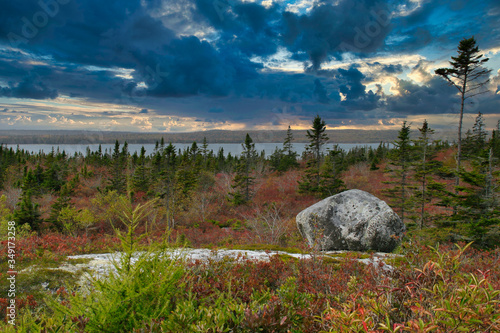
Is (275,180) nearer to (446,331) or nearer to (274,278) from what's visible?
(274,278)

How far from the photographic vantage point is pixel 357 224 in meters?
12.9

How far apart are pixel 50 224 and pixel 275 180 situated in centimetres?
3532

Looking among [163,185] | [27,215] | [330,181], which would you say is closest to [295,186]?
[330,181]

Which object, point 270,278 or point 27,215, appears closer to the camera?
point 270,278

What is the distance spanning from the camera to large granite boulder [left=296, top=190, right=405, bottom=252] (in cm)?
1257

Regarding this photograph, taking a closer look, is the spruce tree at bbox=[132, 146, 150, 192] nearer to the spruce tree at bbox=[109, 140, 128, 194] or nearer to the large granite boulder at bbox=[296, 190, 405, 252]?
the spruce tree at bbox=[109, 140, 128, 194]

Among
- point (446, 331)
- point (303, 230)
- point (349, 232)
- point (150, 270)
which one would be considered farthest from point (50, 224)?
point (446, 331)

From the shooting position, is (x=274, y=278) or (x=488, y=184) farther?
(x=488, y=184)

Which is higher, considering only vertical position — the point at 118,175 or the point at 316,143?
the point at 316,143

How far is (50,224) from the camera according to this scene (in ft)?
89.1

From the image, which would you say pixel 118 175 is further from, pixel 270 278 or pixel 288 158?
pixel 270 278

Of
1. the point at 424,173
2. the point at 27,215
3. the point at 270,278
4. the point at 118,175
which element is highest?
the point at 424,173

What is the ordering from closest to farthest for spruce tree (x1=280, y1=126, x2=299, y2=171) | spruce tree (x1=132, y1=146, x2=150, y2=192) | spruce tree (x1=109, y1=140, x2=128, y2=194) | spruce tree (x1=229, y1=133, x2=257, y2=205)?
1. spruce tree (x1=229, y1=133, x2=257, y2=205)
2. spruce tree (x1=109, y1=140, x2=128, y2=194)
3. spruce tree (x1=132, y1=146, x2=150, y2=192)
4. spruce tree (x1=280, y1=126, x2=299, y2=171)

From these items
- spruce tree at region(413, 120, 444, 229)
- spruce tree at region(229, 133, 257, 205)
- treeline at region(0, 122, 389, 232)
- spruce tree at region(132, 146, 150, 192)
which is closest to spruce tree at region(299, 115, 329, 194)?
treeline at region(0, 122, 389, 232)
